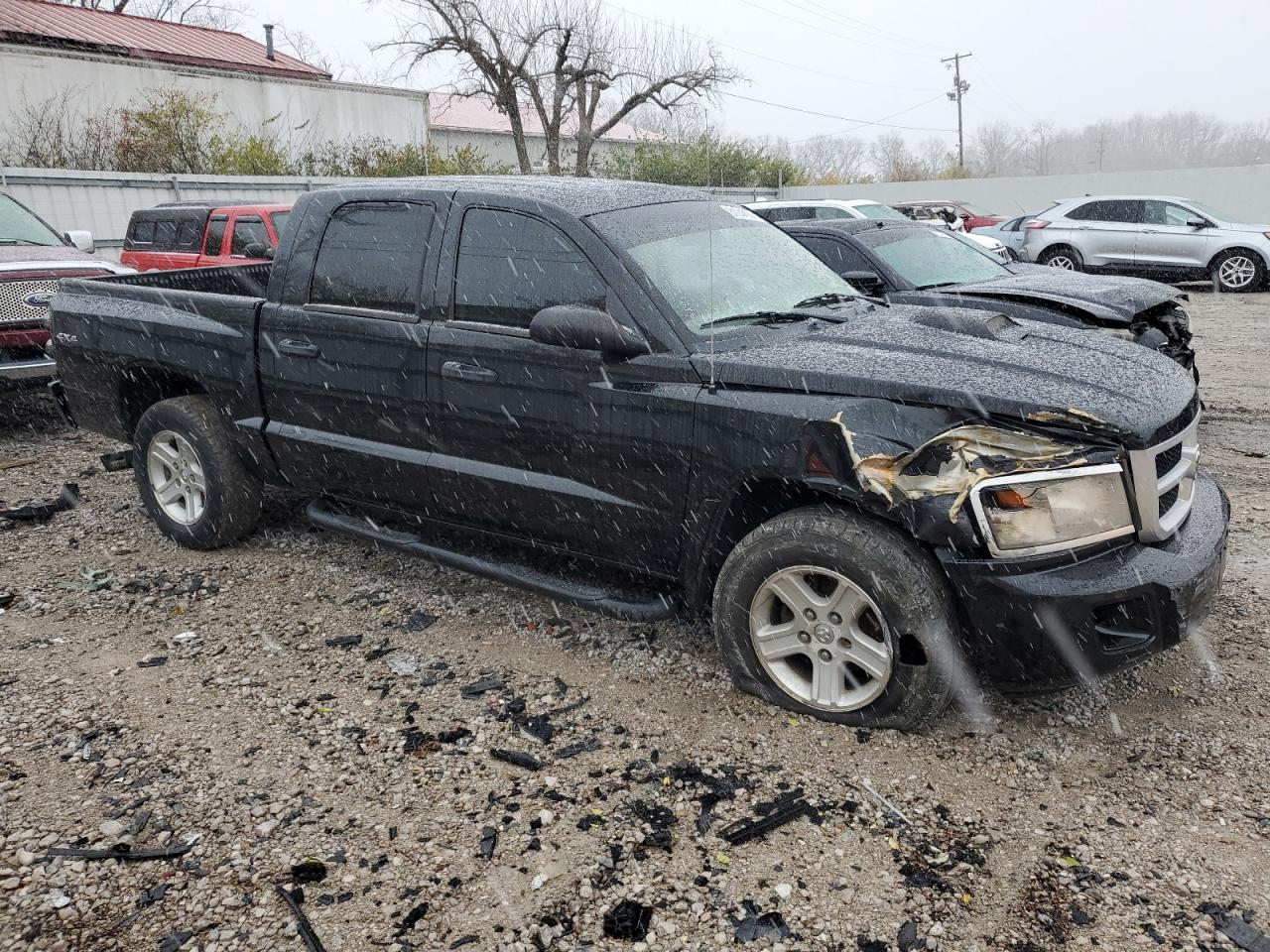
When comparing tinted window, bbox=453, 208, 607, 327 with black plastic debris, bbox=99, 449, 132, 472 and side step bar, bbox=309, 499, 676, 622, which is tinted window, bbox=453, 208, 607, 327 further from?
black plastic debris, bbox=99, 449, 132, 472

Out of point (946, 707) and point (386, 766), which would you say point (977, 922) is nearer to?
point (946, 707)

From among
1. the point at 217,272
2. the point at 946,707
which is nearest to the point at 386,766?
the point at 946,707

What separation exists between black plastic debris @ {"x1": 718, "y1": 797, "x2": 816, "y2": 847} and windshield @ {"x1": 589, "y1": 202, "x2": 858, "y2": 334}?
1651 millimetres

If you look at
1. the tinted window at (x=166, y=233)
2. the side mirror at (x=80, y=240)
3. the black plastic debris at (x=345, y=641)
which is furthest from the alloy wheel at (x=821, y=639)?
the tinted window at (x=166, y=233)

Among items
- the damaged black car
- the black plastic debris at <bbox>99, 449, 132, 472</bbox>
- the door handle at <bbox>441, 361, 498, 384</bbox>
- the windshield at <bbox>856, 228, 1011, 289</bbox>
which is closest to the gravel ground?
the door handle at <bbox>441, 361, 498, 384</bbox>

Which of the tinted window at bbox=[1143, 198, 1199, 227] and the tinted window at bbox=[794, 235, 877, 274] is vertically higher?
the tinted window at bbox=[1143, 198, 1199, 227]

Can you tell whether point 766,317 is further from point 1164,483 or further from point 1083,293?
point 1083,293

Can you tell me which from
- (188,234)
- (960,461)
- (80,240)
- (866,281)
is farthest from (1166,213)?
(960,461)

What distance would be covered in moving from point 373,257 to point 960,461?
2.65m

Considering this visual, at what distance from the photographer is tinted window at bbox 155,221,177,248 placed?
12125 millimetres

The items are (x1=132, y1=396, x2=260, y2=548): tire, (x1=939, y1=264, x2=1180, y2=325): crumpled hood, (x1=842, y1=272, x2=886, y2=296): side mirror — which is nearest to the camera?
(x1=132, y1=396, x2=260, y2=548): tire

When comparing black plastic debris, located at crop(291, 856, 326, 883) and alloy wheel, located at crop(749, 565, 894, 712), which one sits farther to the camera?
alloy wheel, located at crop(749, 565, 894, 712)

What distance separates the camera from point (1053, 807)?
9.46ft

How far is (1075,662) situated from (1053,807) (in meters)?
0.45
